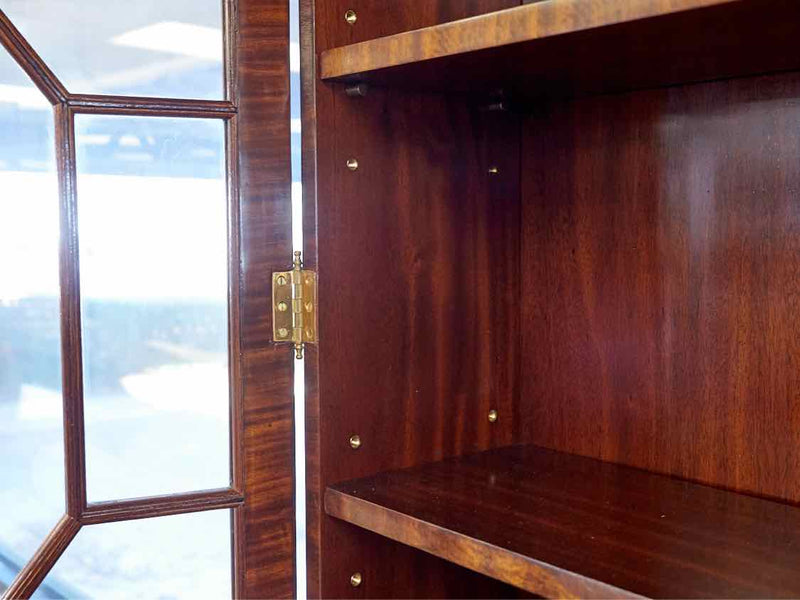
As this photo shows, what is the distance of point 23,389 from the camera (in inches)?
40.1

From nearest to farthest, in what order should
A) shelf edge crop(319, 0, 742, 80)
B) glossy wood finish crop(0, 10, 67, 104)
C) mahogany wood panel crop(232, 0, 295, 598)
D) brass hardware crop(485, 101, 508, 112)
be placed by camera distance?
shelf edge crop(319, 0, 742, 80)
glossy wood finish crop(0, 10, 67, 104)
mahogany wood panel crop(232, 0, 295, 598)
brass hardware crop(485, 101, 508, 112)

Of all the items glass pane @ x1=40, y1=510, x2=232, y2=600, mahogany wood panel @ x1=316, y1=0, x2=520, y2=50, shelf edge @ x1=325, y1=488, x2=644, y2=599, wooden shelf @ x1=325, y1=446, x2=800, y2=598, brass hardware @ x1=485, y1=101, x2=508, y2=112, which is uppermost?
mahogany wood panel @ x1=316, y1=0, x2=520, y2=50

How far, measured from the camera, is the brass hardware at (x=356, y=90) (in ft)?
3.78

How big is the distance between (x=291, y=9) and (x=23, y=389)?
521 mm

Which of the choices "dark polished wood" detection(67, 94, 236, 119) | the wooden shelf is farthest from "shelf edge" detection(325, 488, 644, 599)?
"dark polished wood" detection(67, 94, 236, 119)

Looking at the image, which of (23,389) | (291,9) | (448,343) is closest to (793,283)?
(448,343)

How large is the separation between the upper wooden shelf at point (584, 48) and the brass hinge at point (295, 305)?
23 centimetres

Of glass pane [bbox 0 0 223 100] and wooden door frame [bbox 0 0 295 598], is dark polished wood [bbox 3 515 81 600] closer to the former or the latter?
wooden door frame [bbox 0 0 295 598]

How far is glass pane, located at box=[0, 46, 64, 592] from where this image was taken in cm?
101

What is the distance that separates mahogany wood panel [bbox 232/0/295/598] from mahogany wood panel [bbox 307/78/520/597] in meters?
0.04

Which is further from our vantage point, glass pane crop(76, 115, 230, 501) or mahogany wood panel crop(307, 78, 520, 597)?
mahogany wood panel crop(307, 78, 520, 597)

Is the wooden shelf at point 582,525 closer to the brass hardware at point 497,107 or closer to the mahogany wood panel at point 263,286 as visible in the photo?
the mahogany wood panel at point 263,286

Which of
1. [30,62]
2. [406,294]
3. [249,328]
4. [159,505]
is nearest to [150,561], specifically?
[159,505]

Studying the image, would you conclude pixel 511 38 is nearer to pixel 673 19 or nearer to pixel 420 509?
pixel 673 19
